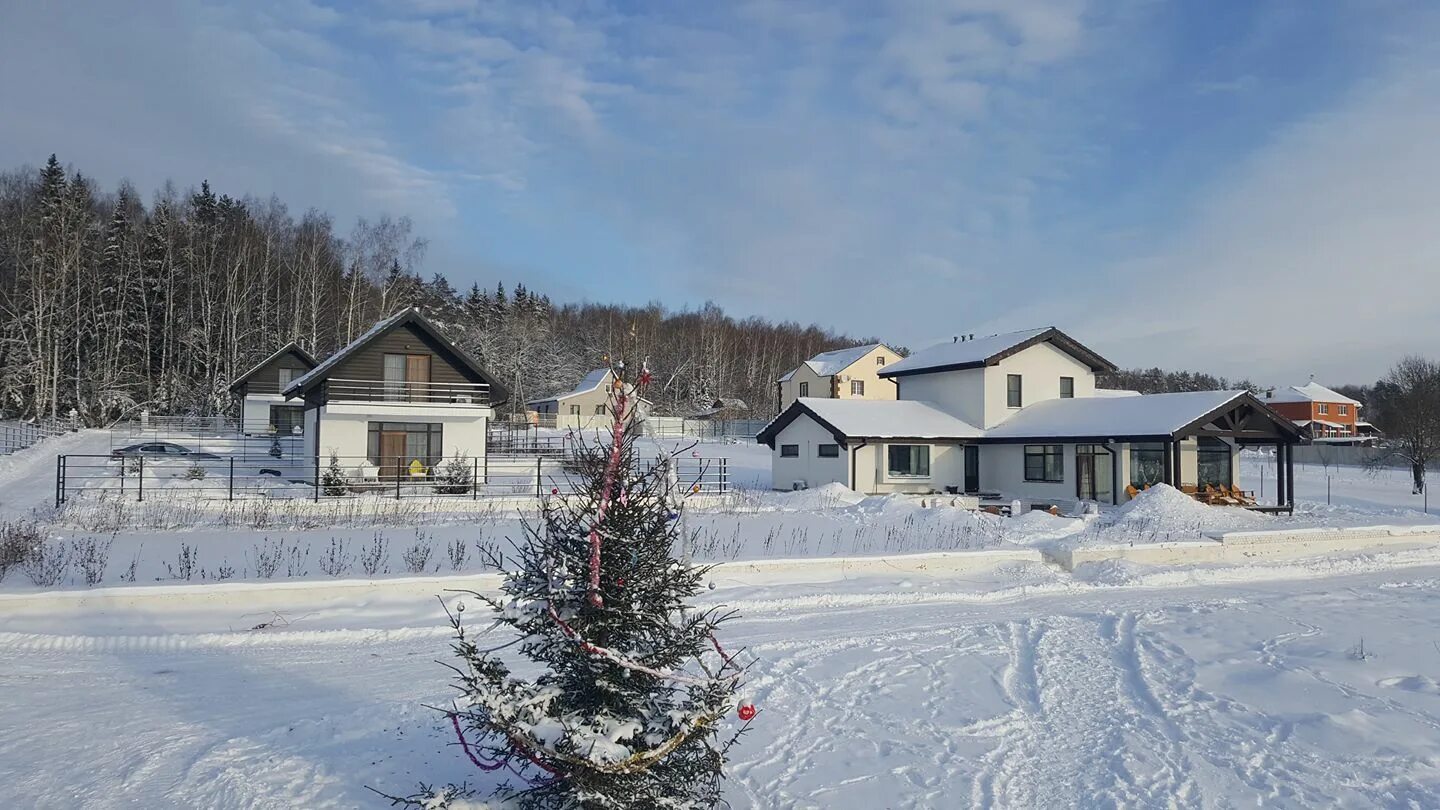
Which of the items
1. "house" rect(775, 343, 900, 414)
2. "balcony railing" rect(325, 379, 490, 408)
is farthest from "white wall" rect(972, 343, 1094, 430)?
"house" rect(775, 343, 900, 414)

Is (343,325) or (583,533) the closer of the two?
(583,533)

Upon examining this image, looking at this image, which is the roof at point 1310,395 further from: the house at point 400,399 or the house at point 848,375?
the house at point 400,399

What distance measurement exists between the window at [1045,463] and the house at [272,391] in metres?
35.5

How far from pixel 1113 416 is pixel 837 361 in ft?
112

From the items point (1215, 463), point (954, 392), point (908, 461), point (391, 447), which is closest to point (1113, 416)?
point (1215, 463)

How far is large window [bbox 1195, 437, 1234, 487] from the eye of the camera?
2931 cm

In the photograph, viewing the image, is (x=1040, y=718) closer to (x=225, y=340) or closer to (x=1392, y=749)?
(x=1392, y=749)

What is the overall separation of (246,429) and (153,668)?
41.1 metres

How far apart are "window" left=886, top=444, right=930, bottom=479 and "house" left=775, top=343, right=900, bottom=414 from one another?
89.4ft

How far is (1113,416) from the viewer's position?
1122 inches

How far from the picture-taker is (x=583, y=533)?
4.22 meters

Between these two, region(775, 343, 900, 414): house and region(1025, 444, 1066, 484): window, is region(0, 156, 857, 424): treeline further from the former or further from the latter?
region(1025, 444, 1066, 484): window

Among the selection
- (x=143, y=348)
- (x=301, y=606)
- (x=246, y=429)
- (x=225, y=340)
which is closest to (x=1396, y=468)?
(x=301, y=606)

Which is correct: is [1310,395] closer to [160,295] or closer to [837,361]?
[837,361]
